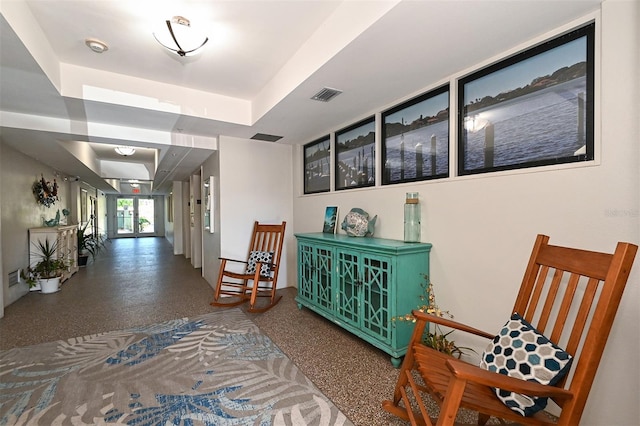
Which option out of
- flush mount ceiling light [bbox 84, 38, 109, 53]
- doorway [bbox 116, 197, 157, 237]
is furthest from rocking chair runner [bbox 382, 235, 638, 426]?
doorway [bbox 116, 197, 157, 237]

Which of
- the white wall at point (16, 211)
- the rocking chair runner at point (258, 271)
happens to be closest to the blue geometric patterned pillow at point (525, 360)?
the rocking chair runner at point (258, 271)

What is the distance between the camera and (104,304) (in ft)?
12.6

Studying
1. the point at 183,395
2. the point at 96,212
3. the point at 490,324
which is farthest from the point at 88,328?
the point at 96,212

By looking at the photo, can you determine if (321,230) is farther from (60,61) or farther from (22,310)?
(22,310)

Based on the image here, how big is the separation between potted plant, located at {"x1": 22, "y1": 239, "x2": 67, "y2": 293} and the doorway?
10.4 meters

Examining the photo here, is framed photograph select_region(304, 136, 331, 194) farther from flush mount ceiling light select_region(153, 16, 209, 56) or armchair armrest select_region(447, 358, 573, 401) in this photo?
armchair armrest select_region(447, 358, 573, 401)

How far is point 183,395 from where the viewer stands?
6.28 feet

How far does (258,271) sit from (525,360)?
9.34ft

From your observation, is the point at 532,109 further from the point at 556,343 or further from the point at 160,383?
the point at 160,383

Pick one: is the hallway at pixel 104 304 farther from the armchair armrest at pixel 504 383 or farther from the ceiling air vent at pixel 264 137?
the armchair armrest at pixel 504 383

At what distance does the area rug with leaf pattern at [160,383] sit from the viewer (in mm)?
1724

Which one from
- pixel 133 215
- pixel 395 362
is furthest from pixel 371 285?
pixel 133 215

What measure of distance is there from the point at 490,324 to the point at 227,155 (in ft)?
12.1

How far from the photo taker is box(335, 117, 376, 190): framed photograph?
3252 mm
